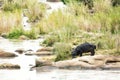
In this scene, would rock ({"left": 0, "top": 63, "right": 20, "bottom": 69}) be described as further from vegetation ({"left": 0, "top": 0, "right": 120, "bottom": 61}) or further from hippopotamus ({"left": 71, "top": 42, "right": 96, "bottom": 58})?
hippopotamus ({"left": 71, "top": 42, "right": 96, "bottom": 58})

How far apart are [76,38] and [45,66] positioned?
6.78 meters

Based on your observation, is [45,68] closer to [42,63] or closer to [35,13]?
[42,63]

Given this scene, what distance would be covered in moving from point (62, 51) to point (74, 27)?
6.36m

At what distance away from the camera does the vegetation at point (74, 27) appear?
1986cm

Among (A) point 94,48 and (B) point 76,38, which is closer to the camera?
(A) point 94,48

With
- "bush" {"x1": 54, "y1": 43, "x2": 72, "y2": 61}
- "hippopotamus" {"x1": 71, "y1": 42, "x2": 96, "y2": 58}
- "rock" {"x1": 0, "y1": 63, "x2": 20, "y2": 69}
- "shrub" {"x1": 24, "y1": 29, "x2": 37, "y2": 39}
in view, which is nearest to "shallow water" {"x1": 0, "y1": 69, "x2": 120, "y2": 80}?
"rock" {"x1": 0, "y1": 63, "x2": 20, "y2": 69}

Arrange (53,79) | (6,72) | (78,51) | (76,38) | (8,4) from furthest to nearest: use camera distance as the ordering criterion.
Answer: (8,4)
(76,38)
(78,51)
(6,72)
(53,79)

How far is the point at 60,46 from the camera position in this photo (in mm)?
18391

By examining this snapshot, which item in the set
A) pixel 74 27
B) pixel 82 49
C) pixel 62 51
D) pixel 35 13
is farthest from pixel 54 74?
pixel 35 13

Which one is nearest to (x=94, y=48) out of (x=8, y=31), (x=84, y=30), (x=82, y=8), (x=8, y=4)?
(x=84, y=30)

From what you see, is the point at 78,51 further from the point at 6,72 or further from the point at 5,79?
the point at 5,79

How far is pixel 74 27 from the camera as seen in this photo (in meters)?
24.5

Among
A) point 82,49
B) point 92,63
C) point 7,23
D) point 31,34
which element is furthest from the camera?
point 7,23

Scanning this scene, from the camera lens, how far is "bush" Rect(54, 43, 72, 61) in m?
18.0
